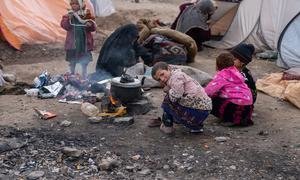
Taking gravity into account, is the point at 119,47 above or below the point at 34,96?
above

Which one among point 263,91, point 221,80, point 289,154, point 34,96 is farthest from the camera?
point 263,91

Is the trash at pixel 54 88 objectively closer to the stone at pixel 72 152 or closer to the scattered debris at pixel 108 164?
the stone at pixel 72 152

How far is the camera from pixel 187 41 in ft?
31.4

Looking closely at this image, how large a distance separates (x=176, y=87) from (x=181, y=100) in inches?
7.2

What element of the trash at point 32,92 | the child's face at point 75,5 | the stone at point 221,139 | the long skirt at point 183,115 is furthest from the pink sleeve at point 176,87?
the child's face at point 75,5

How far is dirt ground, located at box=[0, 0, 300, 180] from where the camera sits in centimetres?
506

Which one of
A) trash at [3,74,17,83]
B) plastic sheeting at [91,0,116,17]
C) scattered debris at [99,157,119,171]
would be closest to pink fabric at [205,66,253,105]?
scattered debris at [99,157,119,171]

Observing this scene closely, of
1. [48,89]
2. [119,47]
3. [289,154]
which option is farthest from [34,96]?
[289,154]

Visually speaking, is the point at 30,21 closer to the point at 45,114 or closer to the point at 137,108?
the point at 45,114

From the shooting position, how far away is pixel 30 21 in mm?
11141

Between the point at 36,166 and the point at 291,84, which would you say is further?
the point at 291,84

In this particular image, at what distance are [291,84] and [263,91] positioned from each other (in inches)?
18.0

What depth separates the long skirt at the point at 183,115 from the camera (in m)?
5.89

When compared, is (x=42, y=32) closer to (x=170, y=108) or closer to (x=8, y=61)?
(x=8, y=61)
